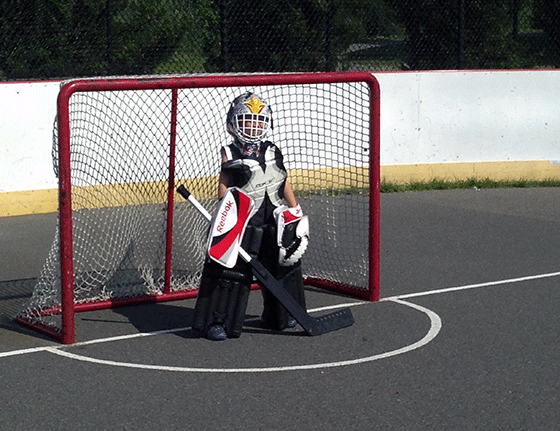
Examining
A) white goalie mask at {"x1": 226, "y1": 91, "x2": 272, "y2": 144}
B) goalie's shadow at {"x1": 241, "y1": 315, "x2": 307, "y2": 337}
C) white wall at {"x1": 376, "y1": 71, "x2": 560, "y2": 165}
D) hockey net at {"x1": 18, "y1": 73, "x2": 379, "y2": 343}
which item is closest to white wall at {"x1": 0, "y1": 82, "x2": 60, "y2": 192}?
hockey net at {"x1": 18, "y1": 73, "x2": 379, "y2": 343}

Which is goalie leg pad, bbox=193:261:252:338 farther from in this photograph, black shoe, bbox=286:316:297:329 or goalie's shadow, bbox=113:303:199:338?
black shoe, bbox=286:316:297:329

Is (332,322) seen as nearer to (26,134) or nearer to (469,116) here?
(26,134)

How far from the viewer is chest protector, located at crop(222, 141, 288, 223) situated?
679 centimetres

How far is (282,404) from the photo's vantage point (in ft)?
18.0

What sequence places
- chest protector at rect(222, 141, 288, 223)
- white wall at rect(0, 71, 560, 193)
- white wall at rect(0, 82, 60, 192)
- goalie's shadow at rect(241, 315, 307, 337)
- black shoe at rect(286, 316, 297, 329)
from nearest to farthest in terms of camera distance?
chest protector at rect(222, 141, 288, 223), goalie's shadow at rect(241, 315, 307, 337), black shoe at rect(286, 316, 297, 329), white wall at rect(0, 82, 60, 192), white wall at rect(0, 71, 560, 193)

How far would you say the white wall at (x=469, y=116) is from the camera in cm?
1284

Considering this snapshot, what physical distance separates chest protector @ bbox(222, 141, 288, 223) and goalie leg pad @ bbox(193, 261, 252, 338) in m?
0.44

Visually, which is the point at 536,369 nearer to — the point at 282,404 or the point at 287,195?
the point at 282,404

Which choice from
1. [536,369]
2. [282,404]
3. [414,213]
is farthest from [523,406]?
[414,213]

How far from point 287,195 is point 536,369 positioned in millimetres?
2075

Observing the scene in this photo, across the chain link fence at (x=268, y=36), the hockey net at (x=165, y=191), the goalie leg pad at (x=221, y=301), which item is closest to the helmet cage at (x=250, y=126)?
the hockey net at (x=165, y=191)

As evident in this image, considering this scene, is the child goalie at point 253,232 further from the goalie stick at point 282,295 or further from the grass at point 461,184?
the grass at point 461,184

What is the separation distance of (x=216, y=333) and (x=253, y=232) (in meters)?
0.70

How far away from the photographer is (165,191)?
8.35 m
